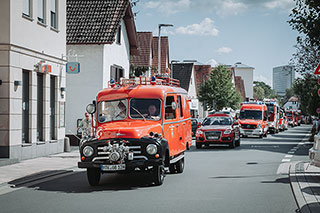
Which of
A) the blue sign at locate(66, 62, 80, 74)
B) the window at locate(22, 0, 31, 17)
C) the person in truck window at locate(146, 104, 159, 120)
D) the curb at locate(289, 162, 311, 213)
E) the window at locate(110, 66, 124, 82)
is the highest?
the window at locate(22, 0, 31, 17)

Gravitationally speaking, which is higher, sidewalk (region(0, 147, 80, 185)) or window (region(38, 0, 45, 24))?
window (region(38, 0, 45, 24))

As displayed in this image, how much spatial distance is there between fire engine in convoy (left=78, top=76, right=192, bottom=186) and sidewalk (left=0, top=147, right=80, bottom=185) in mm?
2094

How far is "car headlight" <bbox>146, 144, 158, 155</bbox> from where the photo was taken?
11.6 meters

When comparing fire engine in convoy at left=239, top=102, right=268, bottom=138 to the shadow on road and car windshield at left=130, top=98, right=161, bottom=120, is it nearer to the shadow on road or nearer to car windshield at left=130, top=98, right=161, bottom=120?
the shadow on road

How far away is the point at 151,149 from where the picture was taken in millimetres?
11664

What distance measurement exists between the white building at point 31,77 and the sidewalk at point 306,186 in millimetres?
9211

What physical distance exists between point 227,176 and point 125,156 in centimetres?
381

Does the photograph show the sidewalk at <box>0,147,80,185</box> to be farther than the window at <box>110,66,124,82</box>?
No

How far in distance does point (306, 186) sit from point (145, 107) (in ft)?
13.6

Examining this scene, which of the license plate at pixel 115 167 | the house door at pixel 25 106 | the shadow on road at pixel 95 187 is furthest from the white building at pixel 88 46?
the license plate at pixel 115 167

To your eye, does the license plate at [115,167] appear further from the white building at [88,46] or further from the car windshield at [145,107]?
the white building at [88,46]

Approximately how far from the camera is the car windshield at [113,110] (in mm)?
13352

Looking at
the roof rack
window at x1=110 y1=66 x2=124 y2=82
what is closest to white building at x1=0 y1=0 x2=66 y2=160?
the roof rack

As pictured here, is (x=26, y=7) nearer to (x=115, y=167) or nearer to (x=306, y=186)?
(x=115, y=167)
